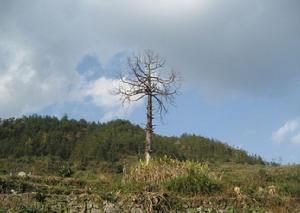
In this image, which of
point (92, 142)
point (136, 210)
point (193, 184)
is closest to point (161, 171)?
point (193, 184)

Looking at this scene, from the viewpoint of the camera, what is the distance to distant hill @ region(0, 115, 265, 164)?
2618 inches

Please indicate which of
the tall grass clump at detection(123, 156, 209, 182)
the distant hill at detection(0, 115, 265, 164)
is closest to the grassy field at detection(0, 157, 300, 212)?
the tall grass clump at detection(123, 156, 209, 182)

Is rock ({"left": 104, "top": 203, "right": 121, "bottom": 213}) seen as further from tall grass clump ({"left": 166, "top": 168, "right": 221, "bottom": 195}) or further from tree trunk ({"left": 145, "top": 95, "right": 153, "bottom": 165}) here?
tree trunk ({"left": 145, "top": 95, "right": 153, "bottom": 165})

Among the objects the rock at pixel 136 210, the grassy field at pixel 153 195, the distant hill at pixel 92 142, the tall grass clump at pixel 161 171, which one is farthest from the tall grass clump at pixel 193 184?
the distant hill at pixel 92 142

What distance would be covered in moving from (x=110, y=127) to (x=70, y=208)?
66.6 m

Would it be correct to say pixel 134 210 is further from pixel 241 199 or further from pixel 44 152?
pixel 44 152

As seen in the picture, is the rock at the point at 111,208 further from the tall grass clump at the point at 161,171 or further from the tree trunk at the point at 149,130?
the tree trunk at the point at 149,130

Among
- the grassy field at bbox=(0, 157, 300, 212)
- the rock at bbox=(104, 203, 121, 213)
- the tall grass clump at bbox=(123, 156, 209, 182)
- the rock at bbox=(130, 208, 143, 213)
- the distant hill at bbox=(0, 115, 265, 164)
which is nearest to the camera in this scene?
the grassy field at bbox=(0, 157, 300, 212)

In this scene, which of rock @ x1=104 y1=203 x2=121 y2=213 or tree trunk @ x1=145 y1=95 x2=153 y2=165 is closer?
rock @ x1=104 y1=203 x2=121 y2=213

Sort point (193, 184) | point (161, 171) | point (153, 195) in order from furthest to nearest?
point (161, 171) < point (193, 184) < point (153, 195)

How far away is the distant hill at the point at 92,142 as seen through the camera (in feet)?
218

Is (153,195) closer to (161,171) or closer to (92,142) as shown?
(161,171)

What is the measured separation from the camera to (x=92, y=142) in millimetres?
71250

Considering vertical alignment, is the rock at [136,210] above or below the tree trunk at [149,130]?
below
